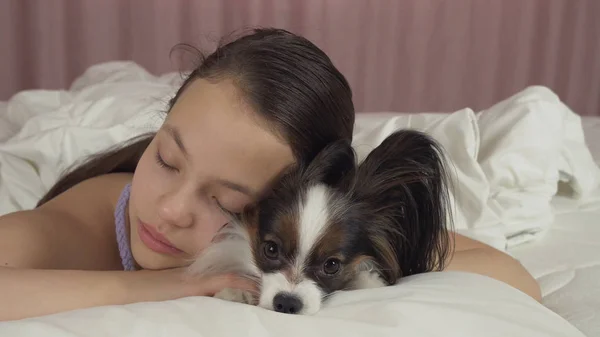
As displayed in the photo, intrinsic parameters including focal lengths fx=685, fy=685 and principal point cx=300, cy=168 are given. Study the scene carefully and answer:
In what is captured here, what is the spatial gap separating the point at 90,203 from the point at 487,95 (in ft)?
9.32

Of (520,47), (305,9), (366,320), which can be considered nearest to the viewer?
(366,320)

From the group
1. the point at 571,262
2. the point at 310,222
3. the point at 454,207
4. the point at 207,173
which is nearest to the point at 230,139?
the point at 207,173

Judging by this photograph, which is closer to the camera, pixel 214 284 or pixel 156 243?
pixel 214 284

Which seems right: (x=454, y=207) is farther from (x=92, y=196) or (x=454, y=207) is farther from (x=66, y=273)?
(x=66, y=273)

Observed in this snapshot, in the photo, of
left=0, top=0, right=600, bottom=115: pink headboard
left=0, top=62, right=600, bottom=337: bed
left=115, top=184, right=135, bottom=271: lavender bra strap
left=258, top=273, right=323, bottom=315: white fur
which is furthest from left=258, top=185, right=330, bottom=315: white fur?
left=0, top=0, right=600, bottom=115: pink headboard

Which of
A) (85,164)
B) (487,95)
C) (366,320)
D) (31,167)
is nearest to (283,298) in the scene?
(366,320)

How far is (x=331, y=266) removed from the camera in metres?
1.16

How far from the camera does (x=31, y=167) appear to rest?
1875 mm

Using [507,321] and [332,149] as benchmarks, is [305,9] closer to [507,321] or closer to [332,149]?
[332,149]

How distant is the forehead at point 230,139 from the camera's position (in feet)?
3.69

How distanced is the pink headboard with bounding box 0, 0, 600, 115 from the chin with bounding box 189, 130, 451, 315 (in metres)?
2.24

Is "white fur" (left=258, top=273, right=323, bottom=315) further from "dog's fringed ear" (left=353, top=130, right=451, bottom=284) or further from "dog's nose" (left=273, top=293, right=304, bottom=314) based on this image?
"dog's fringed ear" (left=353, top=130, right=451, bottom=284)

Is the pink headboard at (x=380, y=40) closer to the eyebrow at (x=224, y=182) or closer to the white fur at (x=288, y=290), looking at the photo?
the eyebrow at (x=224, y=182)

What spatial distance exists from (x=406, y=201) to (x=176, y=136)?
0.41 metres
